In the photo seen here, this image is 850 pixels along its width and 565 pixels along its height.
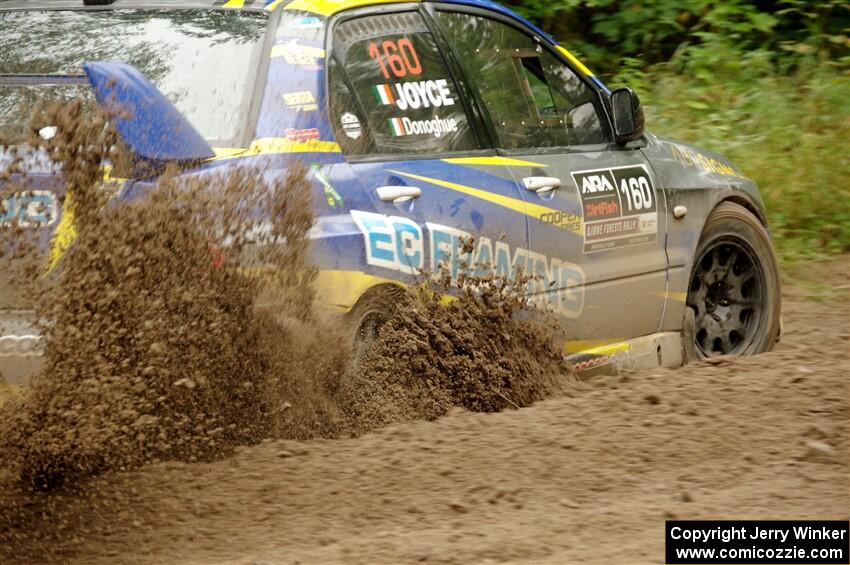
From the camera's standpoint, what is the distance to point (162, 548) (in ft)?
12.4

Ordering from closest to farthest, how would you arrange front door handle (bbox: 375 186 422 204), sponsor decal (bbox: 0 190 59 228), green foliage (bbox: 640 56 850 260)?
1. sponsor decal (bbox: 0 190 59 228)
2. front door handle (bbox: 375 186 422 204)
3. green foliage (bbox: 640 56 850 260)

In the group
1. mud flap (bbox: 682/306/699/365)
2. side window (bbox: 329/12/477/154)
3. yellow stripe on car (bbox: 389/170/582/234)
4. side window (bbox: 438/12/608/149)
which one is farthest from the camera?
mud flap (bbox: 682/306/699/365)

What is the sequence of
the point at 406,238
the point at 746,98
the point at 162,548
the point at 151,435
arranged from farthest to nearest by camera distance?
1. the point at 746,98
2. the point at 406,238
3. the point at 151,435
4. the point at 162,548

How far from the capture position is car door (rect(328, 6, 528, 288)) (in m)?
4.63

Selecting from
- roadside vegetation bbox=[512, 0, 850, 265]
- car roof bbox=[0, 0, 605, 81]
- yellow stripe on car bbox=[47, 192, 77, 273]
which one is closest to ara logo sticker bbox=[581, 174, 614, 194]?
car roof bbox=[0, 0, 605, 81]

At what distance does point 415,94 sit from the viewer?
198 inches

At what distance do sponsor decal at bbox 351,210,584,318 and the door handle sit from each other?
28cm

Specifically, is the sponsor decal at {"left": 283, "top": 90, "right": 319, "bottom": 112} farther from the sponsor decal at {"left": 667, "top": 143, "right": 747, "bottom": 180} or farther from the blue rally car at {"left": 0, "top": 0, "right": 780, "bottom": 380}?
the sponsor decal at {"left": 667, "top": 143, "right": 747, "bottom": 180}

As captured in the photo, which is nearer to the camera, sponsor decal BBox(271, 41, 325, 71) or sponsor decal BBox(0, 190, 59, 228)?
sponsor decal BBox(0, 190, 59, 228)

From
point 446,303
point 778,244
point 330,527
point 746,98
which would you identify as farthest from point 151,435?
point 746,98

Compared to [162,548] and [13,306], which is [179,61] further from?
[162,548]

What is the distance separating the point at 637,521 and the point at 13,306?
200 cm

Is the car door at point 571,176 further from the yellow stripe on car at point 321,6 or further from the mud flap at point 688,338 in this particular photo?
the yellow stripe on car at point 321,6

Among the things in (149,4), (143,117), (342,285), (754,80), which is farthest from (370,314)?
(754,80)
